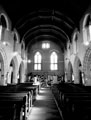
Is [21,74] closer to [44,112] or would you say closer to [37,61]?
[37,61]

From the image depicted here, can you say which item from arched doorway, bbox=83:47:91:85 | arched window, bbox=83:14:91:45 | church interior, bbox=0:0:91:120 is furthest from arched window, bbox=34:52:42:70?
arched window, bbox=83:14:91:45

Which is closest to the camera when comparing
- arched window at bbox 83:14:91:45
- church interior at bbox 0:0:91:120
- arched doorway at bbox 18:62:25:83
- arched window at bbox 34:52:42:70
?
church interior at bbox 0:0:91:120

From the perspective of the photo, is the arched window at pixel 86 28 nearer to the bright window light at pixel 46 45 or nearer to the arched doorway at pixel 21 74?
the arched doorway at pixel 21 74

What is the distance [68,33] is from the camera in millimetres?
17438

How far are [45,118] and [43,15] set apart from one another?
1244 centimetres

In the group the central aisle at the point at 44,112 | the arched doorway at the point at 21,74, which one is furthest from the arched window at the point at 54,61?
the central aisle at the point at 44,112

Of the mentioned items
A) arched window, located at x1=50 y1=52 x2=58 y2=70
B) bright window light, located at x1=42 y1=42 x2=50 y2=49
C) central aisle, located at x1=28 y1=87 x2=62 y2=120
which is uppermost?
bright window light, located at x1=42 y1=42 x2=50 y2=49

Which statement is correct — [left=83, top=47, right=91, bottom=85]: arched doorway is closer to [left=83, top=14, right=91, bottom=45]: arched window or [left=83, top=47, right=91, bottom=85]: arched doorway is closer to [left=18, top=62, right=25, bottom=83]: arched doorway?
[left=83, top=14, right=91, bottom=45]: arched window

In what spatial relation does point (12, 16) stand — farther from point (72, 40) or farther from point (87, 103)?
point (87, 103)

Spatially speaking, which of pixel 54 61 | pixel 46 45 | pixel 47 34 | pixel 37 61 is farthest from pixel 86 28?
pixel 37 61

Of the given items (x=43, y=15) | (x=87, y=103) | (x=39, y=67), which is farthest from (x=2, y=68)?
(x=39, y=67)

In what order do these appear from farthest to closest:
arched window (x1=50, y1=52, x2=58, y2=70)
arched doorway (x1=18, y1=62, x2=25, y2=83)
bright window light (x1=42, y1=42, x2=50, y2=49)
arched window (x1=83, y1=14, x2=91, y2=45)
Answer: bright window light (x1=42, y1=42, x2=50, y2=49)
arched window (x1=50, y1=52, x2=58, y2=70)
arched doorway (x1=18, y1=62, x2=25, y2=83)
arched window (x1=83, y1=14, x2=91, y2=45)

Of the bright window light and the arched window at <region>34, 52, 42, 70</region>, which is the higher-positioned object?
A: the bright window light

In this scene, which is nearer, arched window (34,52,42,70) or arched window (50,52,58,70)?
arched window (50,52,58,70)
